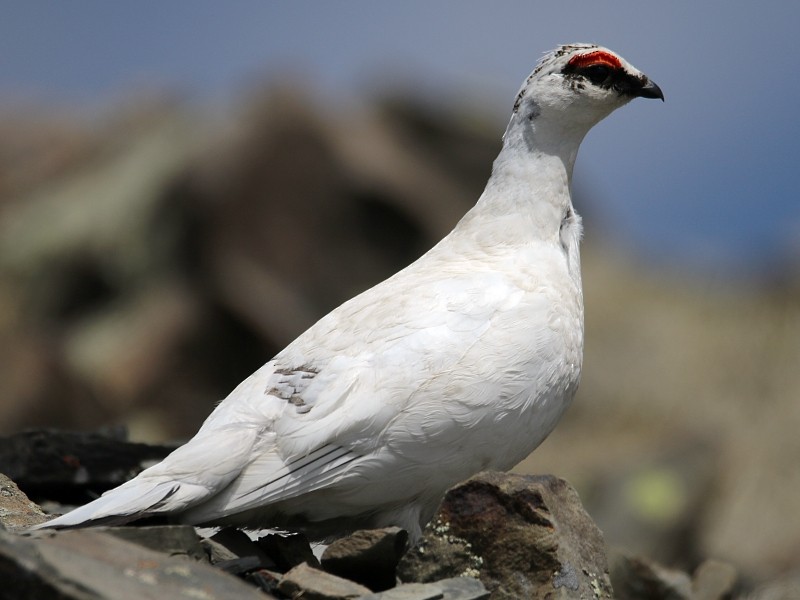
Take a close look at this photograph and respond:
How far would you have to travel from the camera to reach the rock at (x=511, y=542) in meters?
4.79

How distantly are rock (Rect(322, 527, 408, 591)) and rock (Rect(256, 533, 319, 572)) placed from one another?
257mm

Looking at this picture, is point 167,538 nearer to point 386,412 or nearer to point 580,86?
point 386,412

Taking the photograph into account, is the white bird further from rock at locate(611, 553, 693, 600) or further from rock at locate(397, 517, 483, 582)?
rock at locate(611, 553, 693, 600)

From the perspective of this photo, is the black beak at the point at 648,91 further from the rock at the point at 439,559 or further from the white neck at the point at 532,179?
the rock at the point at 439,559

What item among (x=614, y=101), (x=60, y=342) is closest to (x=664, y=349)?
(x=60, y=342)

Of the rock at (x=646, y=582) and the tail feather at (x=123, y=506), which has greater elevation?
the tail feather at (x=123, y=506)

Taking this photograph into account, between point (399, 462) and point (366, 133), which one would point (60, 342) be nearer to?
point (366, 133)

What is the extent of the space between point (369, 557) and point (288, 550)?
1.60 ft

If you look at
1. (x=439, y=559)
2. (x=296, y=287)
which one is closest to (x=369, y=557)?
(x=439, y=559)

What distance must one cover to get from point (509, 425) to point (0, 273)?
18623 mm

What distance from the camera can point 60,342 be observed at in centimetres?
2038

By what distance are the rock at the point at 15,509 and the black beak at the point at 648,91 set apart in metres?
4.13

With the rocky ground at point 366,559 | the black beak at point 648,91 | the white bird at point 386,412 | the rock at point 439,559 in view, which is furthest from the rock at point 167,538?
the black beak at point 648,91

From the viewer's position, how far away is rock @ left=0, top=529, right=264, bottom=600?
345 cm
